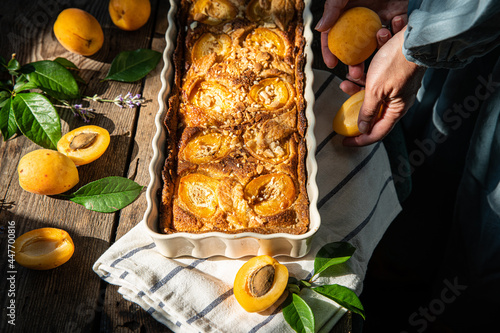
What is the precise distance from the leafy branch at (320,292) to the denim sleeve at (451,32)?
0.68 m

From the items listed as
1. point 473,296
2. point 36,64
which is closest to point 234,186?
point 36,64

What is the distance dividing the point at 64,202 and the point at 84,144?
0.24 m

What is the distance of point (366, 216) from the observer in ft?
5.19

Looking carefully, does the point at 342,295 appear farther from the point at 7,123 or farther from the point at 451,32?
the point at 7,123

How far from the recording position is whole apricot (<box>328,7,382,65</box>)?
4.99ft

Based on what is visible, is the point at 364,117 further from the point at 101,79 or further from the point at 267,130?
the point at 101,79

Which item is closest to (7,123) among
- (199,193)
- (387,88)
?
(199,193)

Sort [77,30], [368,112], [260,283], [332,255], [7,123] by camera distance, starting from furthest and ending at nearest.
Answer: [77,30] → [7,123] → [368,112] → [332,255] → [260,283]

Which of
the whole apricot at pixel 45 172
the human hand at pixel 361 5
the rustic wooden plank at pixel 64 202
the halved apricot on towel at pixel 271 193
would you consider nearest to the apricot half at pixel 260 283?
the halved apricot on towel at pixel 271 193

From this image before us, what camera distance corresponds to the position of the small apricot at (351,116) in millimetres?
1618

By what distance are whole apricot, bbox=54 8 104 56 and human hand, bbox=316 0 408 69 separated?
97cm

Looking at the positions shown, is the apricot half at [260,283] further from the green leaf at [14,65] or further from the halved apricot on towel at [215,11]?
the green leaf at [14,65]

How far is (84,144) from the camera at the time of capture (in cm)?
163

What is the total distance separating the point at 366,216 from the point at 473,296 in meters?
0.87
